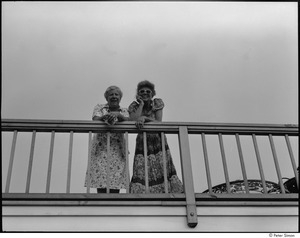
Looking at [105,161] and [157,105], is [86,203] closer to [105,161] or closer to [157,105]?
[105,161]

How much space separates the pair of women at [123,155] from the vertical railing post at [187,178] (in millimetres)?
331

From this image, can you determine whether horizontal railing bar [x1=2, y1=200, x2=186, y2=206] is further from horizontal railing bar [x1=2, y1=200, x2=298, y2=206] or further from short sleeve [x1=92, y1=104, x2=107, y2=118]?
short sleeve [x1=92, y1=104, x2=107, y2=118]

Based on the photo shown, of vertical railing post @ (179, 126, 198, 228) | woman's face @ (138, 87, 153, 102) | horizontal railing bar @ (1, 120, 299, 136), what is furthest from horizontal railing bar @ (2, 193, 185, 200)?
woman's face @ (138, 87, 153, 102)

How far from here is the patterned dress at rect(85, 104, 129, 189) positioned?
171 inches

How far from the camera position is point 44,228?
371cm

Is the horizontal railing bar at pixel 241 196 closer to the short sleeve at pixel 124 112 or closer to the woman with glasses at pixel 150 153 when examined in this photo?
the woman with glasses at pixel 150 153

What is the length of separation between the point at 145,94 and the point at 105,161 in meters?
0.97

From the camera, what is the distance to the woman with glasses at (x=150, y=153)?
440 cm

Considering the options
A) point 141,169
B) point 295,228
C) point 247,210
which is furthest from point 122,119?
point 295,228

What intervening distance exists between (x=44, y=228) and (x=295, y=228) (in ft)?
7.41

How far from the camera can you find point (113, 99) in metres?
4.78

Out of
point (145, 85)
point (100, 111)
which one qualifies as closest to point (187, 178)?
point (100, 111)

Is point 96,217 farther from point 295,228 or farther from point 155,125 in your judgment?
point 295,228

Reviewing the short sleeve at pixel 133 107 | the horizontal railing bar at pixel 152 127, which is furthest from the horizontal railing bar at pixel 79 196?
the short sleeve at pixel 133 107
